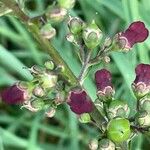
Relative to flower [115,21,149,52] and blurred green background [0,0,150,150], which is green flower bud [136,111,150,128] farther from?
blurred green background [0,0,150,150]

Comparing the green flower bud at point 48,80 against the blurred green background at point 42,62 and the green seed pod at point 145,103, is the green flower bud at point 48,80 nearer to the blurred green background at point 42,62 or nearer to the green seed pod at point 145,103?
the green seed pod at point 145,103

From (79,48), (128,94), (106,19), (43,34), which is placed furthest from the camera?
(106,19)

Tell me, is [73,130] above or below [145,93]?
above

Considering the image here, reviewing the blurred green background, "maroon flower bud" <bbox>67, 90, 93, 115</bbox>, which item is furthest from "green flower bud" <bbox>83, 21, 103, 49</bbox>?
the blurred green background

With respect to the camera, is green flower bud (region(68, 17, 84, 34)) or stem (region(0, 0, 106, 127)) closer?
stem (region(0, 0, 106, 127))

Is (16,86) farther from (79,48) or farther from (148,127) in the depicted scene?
(148,127)

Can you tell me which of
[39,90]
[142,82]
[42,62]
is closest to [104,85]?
[142,82]

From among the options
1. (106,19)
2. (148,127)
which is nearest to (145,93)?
(148,127)

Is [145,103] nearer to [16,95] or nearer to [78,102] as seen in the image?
[78,102]
